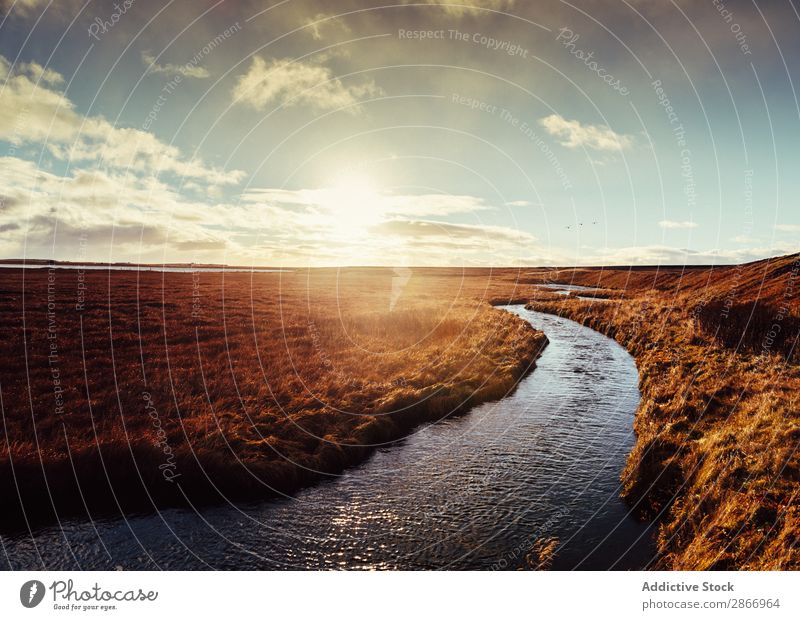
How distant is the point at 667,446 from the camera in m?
15.4

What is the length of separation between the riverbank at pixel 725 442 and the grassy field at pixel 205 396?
9.53 m

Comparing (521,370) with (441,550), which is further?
(521,370)

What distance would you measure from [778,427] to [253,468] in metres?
16.7

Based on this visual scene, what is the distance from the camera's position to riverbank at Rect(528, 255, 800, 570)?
978 centimetres

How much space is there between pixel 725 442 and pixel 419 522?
9.75m

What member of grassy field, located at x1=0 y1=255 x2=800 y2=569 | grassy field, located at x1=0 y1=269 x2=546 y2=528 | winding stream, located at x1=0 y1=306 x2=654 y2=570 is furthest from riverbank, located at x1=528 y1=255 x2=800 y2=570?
grassy field, located at x1=0 y1=269 x2=546 y2=528

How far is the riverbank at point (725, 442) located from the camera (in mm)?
9781

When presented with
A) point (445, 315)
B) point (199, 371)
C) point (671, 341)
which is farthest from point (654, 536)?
point (445, 315)

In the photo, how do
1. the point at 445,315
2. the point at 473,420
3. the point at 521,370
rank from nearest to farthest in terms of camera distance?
the point at 473,420 < the point at 521,370 < the point at 445,315

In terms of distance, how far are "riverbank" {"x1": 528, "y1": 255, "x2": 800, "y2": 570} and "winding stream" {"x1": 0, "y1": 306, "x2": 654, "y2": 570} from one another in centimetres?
123

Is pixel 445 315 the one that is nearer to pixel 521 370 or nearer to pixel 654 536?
pixel 521 370
